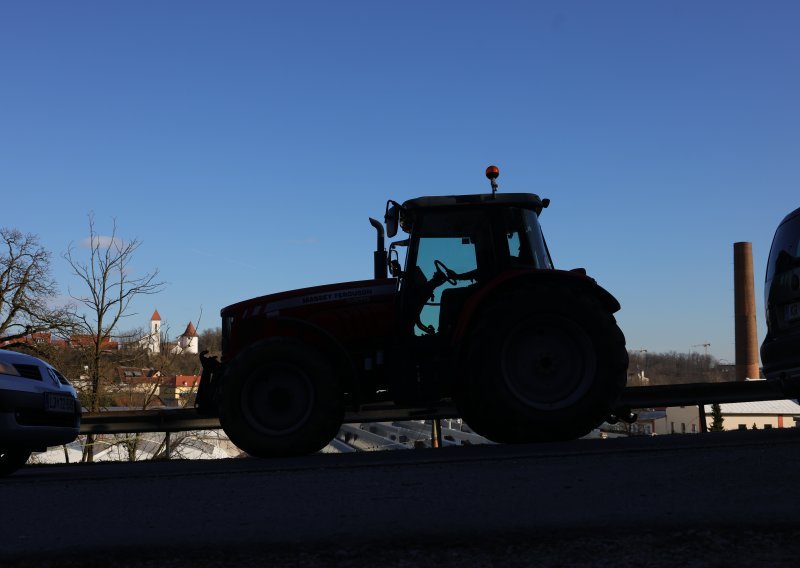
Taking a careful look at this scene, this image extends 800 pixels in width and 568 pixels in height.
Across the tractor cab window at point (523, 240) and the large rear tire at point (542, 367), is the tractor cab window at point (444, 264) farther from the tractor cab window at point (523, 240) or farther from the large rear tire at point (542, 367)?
the large rear tire at point (542, 367)

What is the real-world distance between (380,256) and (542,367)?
1.93m

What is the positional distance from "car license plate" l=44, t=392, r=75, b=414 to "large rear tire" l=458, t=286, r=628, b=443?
3.41 m

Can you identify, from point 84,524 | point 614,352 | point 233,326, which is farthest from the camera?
point 233,326

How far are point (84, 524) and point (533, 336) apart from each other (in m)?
3.93

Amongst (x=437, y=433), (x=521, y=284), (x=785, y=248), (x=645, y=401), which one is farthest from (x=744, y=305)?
(x=521, y=284)

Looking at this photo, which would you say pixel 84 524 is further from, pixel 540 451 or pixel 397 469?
pixel 540 451

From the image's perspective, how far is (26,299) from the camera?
99.6 feet

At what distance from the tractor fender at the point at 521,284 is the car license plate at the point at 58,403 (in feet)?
11.1

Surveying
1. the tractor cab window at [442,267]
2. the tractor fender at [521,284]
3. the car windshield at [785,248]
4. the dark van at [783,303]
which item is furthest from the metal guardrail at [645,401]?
the tractor fender at [521,284]

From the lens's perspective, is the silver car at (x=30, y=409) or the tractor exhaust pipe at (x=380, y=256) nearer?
the silver car at (x=30, y=409)

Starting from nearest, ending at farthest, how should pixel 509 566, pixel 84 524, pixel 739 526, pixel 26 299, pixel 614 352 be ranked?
1. pixel 509 566
2. pixel 739 526
3. pixel 84 524
4. pixel 614 352
5. pixel 26 299

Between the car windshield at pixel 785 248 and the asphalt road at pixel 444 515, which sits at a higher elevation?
the car windshield at pixel 785 248

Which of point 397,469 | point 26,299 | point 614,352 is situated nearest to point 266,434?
point 397,469

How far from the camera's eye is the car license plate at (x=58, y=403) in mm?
6711
